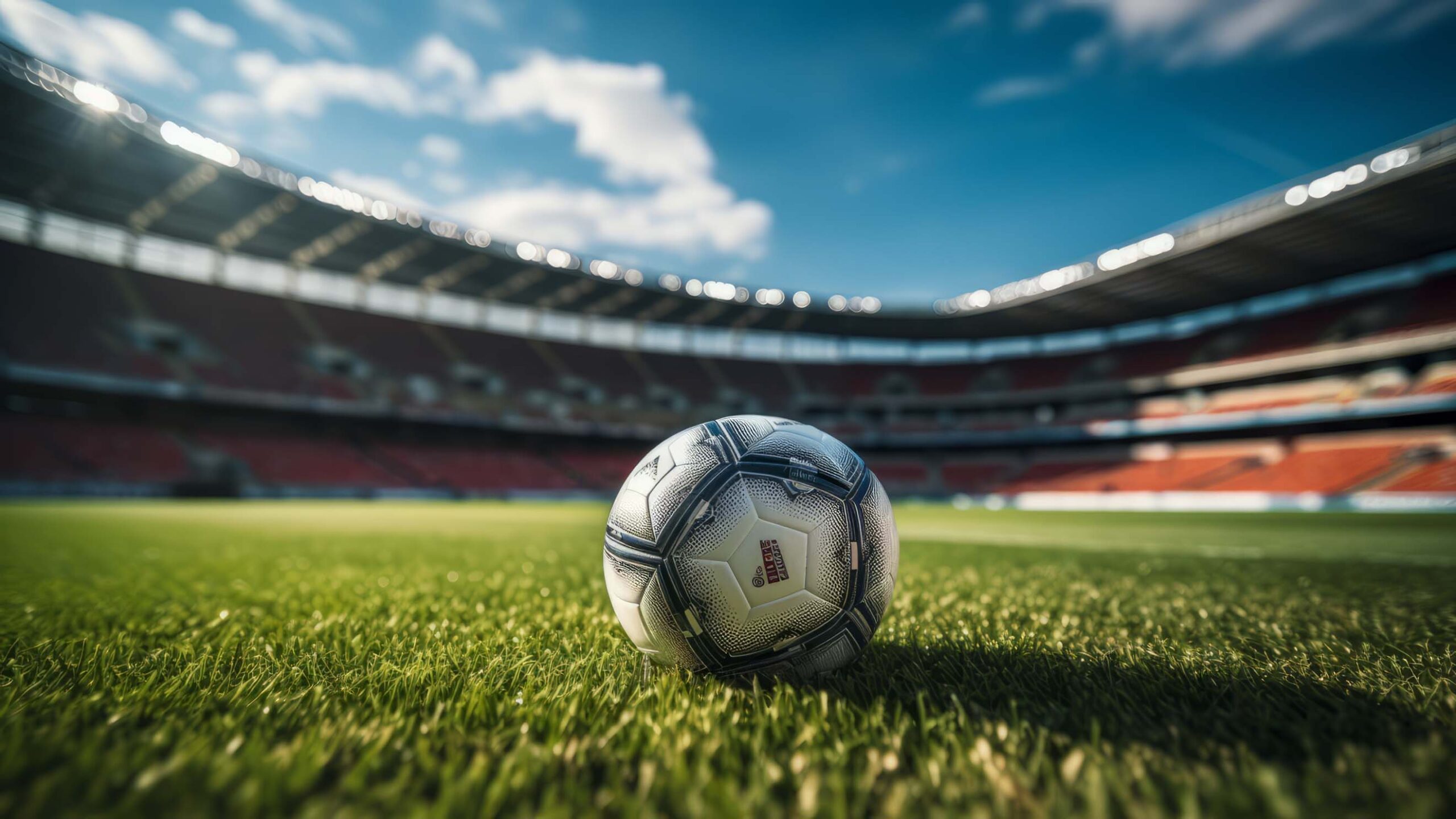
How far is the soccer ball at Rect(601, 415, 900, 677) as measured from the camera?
6.16 feet

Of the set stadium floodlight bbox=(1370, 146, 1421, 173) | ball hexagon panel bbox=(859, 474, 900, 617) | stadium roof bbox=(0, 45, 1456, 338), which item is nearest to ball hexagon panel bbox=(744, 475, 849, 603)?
ball hexagon panel bbox=(859, 474, 900, 617)

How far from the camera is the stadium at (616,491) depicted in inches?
53.9

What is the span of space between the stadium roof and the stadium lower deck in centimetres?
261

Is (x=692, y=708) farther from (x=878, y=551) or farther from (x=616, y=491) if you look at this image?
(x=616, y=491)

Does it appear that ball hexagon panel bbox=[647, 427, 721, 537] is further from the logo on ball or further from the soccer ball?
the logo on ball

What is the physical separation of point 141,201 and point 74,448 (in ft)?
28.5

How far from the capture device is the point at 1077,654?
92.0 inches

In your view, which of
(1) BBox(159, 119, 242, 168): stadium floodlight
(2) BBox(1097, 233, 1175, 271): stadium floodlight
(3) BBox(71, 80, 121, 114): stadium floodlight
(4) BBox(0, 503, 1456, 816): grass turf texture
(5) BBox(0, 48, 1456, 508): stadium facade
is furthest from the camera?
(2) BBox(1097, 233, 1175, 271): stadium floodlight

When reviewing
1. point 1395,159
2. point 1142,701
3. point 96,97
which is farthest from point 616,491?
point 1395,159

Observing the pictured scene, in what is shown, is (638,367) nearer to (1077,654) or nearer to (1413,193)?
(1413,193)

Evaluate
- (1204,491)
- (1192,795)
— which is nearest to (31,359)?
(1192,795)

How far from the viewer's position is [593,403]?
33.2 metres

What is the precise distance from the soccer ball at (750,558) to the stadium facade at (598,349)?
2234cm

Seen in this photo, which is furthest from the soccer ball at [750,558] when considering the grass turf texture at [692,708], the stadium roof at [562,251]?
the stadium roof at [562,251]
